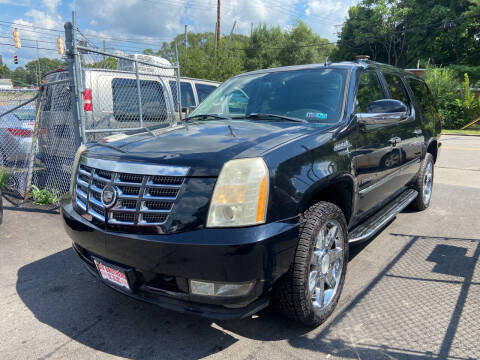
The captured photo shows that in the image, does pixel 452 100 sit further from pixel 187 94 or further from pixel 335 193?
pixel 335 193

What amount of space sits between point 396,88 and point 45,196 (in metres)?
5.25

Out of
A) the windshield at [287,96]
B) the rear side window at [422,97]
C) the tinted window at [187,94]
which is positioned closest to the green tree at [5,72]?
the tinted window at [187,94]

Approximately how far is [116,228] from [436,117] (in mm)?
5291

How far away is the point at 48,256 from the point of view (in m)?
3.94

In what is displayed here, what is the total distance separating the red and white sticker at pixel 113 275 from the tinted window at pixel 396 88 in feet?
11.3

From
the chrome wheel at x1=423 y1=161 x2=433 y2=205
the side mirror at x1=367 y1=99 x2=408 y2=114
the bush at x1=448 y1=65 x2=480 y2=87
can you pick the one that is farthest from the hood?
the bush at x1=448 y1=65 x2=480 y2=87

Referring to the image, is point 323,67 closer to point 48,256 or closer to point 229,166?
point 229,166

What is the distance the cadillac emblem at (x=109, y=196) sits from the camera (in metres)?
2.27

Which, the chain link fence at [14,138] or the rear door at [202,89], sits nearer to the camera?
the chain link fence at [14,138]

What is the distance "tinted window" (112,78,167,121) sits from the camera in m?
6.03

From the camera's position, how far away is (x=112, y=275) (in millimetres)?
2432

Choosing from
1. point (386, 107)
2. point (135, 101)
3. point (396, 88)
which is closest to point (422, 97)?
point (396, 88)

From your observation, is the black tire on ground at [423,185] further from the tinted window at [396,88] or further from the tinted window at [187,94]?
the tinted window at [187,94]

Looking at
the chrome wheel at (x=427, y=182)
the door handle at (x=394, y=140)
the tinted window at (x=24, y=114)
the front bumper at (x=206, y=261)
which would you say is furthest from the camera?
the tinted window at (x=24, y=114)
